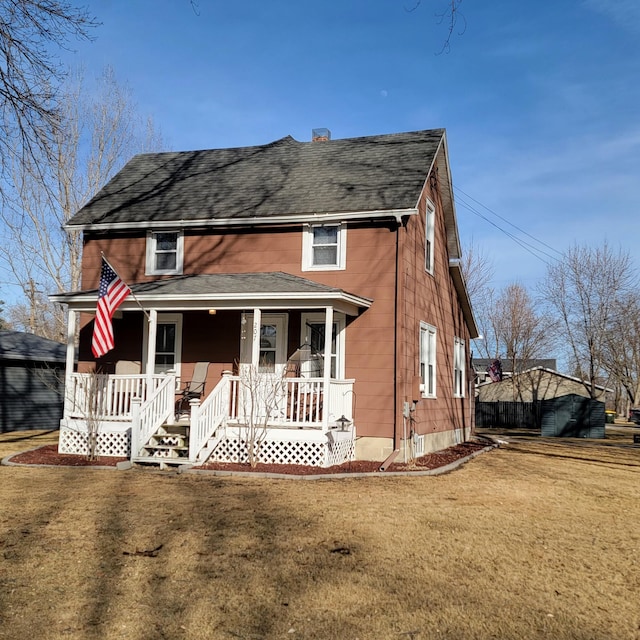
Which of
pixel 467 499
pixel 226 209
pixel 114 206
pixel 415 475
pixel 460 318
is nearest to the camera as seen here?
pixel 467 499

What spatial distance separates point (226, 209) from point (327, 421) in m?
5.61

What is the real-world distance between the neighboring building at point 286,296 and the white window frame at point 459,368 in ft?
5.88

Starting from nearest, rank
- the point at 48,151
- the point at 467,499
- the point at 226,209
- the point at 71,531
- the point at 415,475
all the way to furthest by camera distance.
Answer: the point at 71,531, the point at 467,499, the point at 48,151, the point at 415,475, the point at 226,209

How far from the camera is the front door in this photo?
11.6 m

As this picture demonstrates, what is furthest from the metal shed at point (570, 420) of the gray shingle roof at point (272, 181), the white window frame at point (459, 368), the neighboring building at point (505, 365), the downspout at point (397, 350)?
the downspout at point (397, 350)

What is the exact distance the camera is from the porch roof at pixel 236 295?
11922 mm

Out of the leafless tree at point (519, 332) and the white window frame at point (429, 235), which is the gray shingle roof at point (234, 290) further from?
the leafless tree at point (519, 332)

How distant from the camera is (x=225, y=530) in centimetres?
681

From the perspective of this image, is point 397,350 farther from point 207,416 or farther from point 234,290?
point 207,416

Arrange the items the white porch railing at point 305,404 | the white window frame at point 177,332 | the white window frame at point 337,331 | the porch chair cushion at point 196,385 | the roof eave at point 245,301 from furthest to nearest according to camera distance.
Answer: the white window frame at point 177,332, the porch chair cushion at point 196,385, the white window frame at point 337,331, the roof eave at point 245,301, the white porch railing at point 305,404

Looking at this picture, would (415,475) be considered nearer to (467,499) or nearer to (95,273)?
(467,499)

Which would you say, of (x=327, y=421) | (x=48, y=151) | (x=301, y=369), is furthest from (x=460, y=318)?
(x=48, y=151)

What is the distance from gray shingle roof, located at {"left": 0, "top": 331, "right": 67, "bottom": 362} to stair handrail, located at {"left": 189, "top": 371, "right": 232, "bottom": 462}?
10.5 metres

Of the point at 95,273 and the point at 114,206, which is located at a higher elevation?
the point at 114,206
